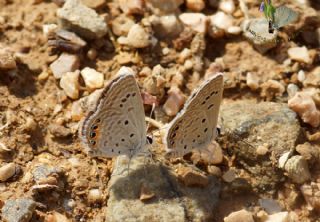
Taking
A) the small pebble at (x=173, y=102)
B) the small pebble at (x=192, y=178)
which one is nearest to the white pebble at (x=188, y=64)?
the small pebble at (x=173, y=102)

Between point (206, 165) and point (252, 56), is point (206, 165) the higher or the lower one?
the lower one

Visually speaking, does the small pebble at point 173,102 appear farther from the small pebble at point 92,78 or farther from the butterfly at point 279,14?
the butterfly at point 279,14

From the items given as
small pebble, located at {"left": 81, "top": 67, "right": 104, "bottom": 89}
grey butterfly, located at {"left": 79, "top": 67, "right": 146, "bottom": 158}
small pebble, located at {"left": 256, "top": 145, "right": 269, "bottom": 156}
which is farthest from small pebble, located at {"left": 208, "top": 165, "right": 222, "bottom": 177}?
small pebble, located at {"left": 81, "top": 67, "right": 104, "bottom": 89}

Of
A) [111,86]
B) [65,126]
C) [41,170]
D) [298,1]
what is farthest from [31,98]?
[298,1]

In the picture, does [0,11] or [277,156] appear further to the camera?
[0,11]

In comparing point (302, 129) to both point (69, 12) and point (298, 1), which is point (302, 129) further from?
point (69, 12)

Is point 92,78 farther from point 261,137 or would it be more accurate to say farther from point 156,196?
point 261,137

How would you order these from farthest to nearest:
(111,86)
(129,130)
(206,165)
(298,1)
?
1. (298,1)
2. (206,165)
3. (129,130)
4. (111,86)
